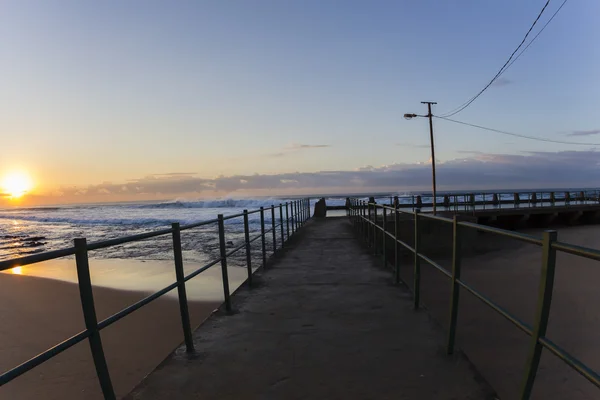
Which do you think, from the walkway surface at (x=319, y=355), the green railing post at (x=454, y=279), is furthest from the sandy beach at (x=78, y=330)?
the green railing post at (x=454, y=279)

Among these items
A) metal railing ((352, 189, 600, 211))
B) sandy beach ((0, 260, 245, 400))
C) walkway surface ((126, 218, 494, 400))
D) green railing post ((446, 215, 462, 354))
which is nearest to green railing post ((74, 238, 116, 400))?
walkway surface ((126, 218, 494, 400))

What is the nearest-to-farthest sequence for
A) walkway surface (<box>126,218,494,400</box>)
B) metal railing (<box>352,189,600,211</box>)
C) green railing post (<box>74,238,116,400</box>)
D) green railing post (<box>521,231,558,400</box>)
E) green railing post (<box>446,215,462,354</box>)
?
green railing post (<box>521,231,558,400</box>) → green railing post (<box>74,238,116,400</box>) → walkway surface (<box>126,218,494,400</box>) → green railing post (<box>446,215,462,354</box>) → metal railing (<box>352,189,600,211</box>)

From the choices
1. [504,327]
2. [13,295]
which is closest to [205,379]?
[504,327]

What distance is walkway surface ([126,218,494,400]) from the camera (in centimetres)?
252

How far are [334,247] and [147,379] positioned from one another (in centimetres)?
678

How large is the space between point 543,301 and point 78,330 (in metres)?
6.93

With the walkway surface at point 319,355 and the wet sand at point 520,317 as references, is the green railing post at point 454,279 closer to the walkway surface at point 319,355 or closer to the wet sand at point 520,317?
the walkway surface at point 319,355

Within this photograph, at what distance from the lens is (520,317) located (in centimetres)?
675

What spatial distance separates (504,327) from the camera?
19.5 ft

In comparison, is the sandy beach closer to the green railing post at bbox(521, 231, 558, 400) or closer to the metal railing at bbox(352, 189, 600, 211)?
the green railing post at bbox(521, 231, 558, 400)

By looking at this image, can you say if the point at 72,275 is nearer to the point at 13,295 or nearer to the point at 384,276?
the point at 13,295

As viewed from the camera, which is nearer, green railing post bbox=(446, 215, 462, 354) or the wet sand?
green railing post bbox=(446, 215, 462, 354)

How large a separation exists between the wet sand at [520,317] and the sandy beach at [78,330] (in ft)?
13.4

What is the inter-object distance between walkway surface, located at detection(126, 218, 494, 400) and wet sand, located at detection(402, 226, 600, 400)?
1.24 m
